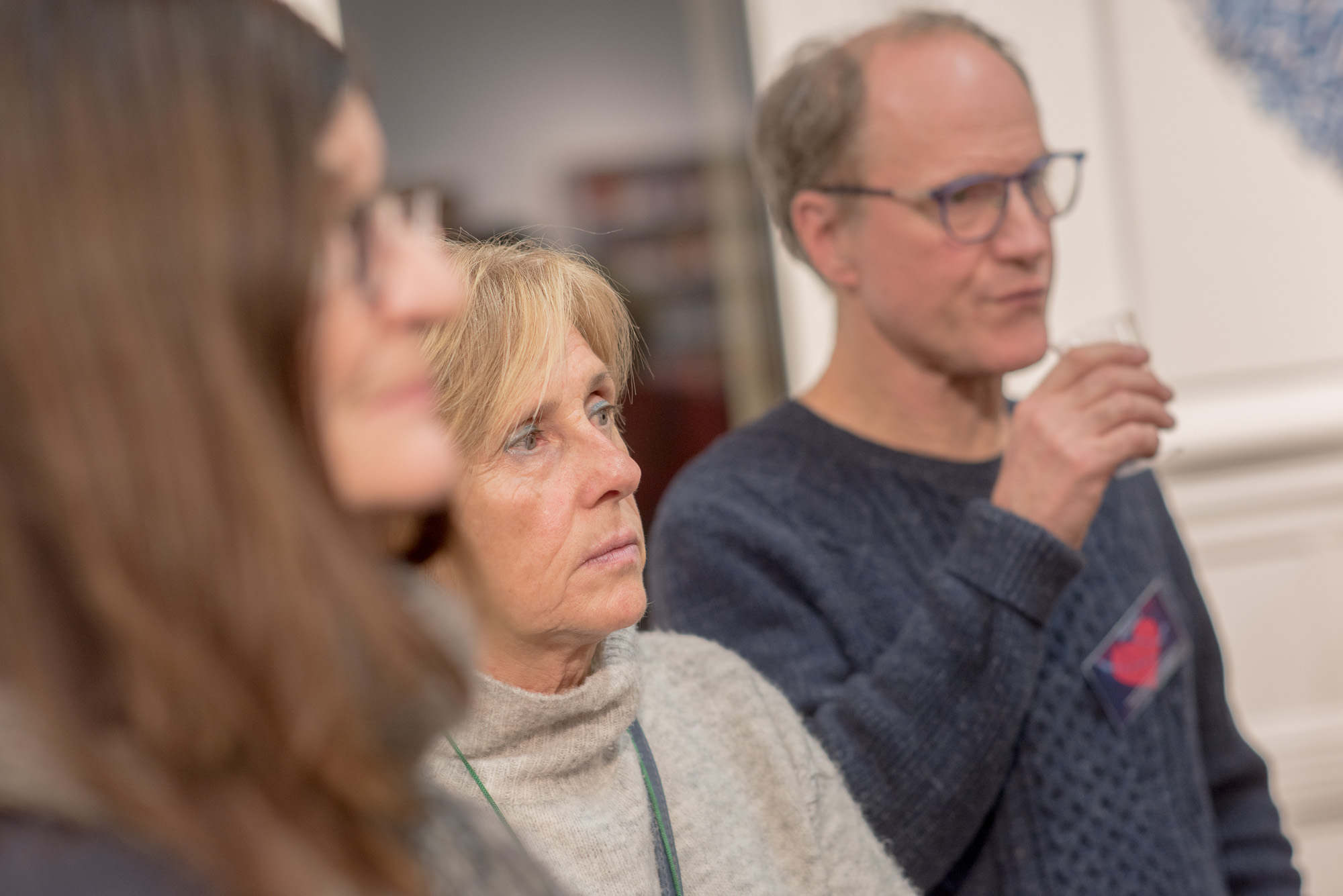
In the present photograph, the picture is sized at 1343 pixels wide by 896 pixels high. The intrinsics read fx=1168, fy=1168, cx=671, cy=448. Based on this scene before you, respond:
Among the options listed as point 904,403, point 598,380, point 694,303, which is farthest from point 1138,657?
point 694,303

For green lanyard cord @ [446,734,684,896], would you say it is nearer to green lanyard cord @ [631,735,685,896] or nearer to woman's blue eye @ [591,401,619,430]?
green lanyard cord @ [631,735,685,896]

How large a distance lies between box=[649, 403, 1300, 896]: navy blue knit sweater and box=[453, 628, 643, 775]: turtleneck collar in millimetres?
272

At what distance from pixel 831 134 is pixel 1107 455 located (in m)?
0.52

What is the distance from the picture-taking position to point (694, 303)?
241 cm

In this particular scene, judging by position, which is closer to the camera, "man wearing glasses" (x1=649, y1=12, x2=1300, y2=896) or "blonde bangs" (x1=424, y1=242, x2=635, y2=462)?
"blonde bangs" (x1=424, y1=242, x2=635, y2=462)

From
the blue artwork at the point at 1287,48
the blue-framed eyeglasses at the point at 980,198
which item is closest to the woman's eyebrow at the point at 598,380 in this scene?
the blue-framed eyeglasses at the point at 980,198

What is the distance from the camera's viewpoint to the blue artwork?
2.33 meters

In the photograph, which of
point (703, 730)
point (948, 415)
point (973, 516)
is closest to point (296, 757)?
point (703, 730)

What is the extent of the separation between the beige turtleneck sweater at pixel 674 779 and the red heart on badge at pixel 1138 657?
38 centimetres

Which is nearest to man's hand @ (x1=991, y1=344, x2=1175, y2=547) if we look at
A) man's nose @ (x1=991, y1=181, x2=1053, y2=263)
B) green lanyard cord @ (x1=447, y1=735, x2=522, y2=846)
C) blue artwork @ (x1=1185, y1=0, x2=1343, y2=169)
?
man's nose @ (x1=991, y1=181, x2=1053, y2=263)

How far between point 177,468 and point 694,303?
2018 mm

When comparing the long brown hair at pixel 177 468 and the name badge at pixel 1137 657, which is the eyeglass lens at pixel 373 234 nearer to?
the long brown hair at pixel 177 468

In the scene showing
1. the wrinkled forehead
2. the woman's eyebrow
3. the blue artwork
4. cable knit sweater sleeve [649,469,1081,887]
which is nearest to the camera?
the woman's eyebrow

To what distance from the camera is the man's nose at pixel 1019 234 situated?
132 cm
